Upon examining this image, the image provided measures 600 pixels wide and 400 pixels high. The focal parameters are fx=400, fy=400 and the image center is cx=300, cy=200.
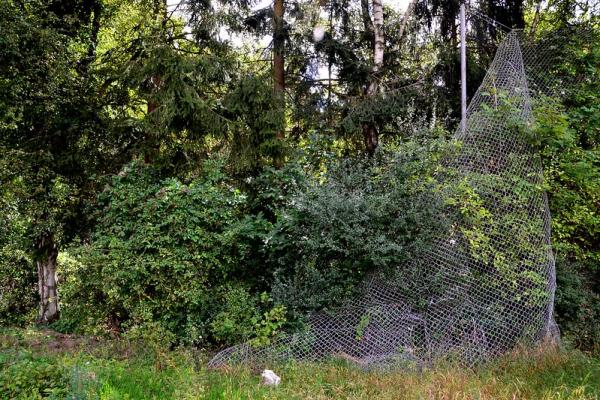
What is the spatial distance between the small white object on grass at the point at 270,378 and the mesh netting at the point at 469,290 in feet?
1.70

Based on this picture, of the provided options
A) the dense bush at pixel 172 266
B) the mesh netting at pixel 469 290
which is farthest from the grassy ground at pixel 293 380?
the dense bush at pixel 172 266

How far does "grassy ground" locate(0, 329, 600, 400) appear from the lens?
3234 mm

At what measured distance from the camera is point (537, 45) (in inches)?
271

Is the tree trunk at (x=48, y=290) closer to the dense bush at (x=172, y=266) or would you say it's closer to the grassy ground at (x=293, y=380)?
the dense bush at (x=172, y=266)

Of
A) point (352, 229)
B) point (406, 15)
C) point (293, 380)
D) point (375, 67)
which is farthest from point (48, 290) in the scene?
point (406, 15)

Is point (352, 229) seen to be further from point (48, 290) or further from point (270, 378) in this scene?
point (48, 290)

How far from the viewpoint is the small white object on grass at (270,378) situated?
3.88 m

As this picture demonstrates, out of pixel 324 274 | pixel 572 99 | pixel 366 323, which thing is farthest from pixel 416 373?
pixel 572 99

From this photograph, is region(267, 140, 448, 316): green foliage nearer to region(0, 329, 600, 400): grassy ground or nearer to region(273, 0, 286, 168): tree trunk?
region(0, 329, 600, 400): grassy ground

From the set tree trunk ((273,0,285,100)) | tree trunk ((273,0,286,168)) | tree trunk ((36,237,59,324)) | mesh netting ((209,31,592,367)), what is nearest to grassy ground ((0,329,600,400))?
mesh netting ((209,31,592,367))

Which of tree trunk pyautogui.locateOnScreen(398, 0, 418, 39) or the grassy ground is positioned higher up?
tree trunk pyautogui.locateOnScreen(398, 0, 418, 39)

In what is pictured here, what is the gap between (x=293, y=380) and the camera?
13.1ft

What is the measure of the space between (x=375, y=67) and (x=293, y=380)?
6.85m

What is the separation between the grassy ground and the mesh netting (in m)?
0.31
